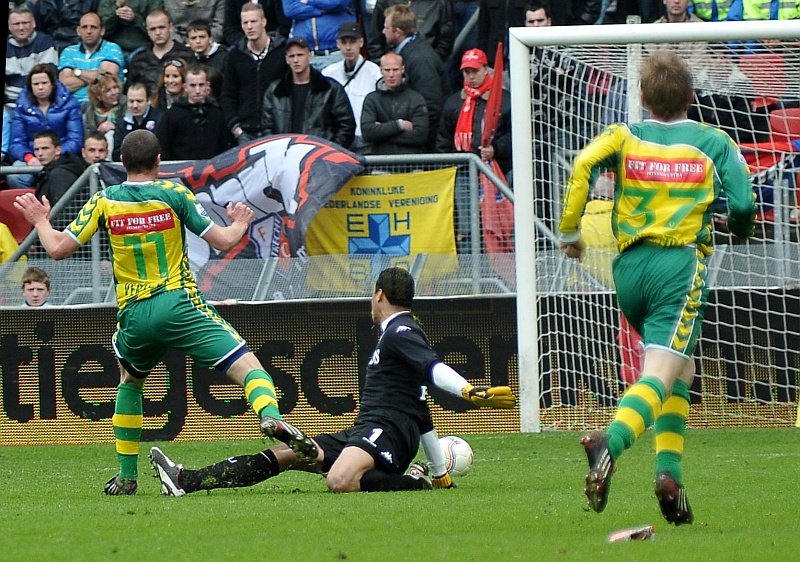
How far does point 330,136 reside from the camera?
13.9 meters

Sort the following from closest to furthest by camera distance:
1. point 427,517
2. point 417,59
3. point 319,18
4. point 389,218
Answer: point 427,517
point 389,218
point 417,59
point 319,18

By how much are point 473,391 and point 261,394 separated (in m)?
1.25

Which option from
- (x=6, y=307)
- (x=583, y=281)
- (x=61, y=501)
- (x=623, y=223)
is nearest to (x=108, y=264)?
(x=6, y=307)

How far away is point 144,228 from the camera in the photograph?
7594mm

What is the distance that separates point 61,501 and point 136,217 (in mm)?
1543

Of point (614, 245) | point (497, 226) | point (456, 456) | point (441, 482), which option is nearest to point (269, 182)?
point (497, 226)

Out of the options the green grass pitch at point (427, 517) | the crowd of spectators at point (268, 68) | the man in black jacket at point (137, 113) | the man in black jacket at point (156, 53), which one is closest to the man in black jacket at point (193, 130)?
the crowd of spectators at point (268, 68)

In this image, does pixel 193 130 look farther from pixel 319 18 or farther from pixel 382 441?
pixel 382 441

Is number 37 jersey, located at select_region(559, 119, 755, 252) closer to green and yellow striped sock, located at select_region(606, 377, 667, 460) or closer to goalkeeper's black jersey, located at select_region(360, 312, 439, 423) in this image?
green and yellow striped sock, located at select_region(606, 377, 667, 460)

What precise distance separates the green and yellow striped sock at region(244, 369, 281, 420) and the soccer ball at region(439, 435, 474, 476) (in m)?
1.23

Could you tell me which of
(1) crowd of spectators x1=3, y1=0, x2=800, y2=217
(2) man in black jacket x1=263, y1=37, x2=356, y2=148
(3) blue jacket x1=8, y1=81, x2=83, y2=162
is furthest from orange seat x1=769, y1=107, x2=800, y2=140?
(3) blue jacket x1=8, y1=81, x2=83, y2=162

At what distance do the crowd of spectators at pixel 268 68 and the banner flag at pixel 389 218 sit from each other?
1.15 meters

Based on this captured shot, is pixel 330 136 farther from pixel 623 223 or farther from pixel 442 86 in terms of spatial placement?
pixel 623 223

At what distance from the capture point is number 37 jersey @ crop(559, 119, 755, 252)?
581 cm
